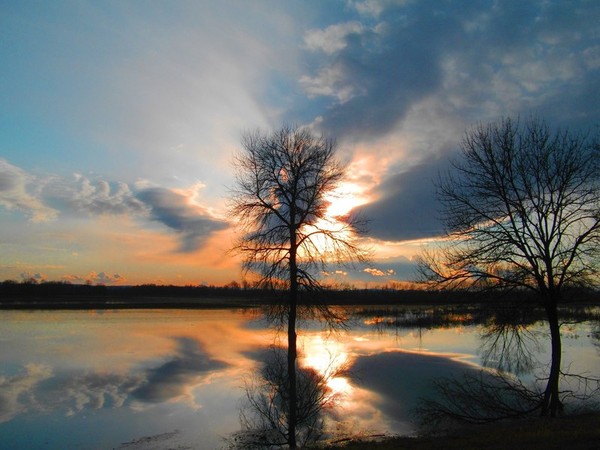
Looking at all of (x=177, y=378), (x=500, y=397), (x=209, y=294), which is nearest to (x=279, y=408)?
(x=177, y=378)

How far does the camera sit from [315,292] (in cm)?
2044

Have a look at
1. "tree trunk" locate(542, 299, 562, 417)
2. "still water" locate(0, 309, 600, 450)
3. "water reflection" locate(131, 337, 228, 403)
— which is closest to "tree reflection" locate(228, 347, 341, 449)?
"still water" locate(0, 309, 600, 450)

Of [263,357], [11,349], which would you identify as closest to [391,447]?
[263,357]

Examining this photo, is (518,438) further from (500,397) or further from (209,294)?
(209,294)

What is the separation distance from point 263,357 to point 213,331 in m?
15.5

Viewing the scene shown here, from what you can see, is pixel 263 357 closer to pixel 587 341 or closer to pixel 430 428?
pixel 430 428

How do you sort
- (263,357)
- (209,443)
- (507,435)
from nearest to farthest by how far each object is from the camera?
(507,435) → (209,443) → (263,357)

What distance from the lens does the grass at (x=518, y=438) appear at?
929 centimetres

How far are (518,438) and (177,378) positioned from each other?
14772 millimetres

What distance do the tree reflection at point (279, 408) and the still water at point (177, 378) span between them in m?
0.47

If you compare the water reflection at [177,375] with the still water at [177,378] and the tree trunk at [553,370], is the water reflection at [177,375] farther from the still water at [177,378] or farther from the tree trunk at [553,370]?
the tree trunk at [553,370]

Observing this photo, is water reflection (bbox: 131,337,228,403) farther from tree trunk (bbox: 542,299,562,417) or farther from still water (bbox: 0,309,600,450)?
tree trunk (bbox: 542,299,562,417)

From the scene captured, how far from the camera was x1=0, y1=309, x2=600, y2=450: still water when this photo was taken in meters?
13.6

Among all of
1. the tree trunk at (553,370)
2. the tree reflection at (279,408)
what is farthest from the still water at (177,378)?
the tree trunk at (553,370)
